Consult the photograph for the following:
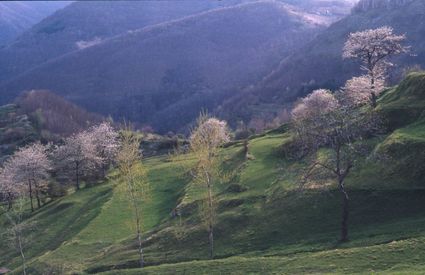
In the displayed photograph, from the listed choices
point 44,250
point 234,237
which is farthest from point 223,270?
point 44,250

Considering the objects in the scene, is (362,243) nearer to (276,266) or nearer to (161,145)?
(276,266)

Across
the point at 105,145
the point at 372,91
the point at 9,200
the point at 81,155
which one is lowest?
the point at 9,200

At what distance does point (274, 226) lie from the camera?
50562 mm

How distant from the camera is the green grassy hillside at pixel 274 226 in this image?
39.3 metres

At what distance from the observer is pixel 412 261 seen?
1329 inches

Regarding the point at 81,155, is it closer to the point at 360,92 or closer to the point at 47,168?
the point at 47,168

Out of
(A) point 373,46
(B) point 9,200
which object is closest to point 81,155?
(B) point 9,200

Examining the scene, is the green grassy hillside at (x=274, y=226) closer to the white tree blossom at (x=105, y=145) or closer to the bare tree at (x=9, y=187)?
the bare tree at (x=9, y=187)

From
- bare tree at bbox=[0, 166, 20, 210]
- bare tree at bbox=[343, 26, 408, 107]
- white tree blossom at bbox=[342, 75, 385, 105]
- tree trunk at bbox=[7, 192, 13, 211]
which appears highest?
bare tree at bbox=[343, 26, 408, 107]

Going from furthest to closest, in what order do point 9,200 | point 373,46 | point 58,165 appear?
point 58,165 → point 9,200 → point 373,46

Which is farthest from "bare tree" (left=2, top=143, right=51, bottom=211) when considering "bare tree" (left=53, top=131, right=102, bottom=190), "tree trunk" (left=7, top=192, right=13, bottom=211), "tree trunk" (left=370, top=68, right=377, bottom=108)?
"tree trunk" (left=370, top=68, right=377, bottom=108)

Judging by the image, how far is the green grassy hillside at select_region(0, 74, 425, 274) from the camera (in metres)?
39.3

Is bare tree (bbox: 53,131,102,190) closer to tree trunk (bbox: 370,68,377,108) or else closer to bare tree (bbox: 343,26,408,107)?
bare tree (bbox: 343,26,408,107)

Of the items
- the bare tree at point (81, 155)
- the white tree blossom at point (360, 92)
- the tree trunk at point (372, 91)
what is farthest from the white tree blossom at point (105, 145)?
the tree trunk at point (372, 91)
